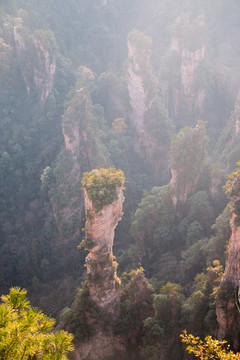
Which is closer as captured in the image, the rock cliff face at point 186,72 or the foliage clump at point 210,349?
the foliage clump at point 210,349

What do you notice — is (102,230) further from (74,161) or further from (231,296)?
(74,161)

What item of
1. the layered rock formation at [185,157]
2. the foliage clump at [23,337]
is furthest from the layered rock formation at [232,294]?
the layered rock formation at [185,157]

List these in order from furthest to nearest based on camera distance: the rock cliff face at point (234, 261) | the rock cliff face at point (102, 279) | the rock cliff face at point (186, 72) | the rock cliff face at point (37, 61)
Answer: the rock cliff face at point (186, 72)
the rock cliff face at point (37, 61)
the rock cliff face at point (102, 279)
the rock cliff face at point (234, 261)

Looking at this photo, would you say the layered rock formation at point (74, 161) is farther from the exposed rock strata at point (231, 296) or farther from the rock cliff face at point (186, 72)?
the exposed rock strata at point (231, 296)

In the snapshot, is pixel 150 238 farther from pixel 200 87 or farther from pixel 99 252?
pixel 200 87

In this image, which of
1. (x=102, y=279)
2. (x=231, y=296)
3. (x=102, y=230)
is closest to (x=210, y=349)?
(x=231, y=296)

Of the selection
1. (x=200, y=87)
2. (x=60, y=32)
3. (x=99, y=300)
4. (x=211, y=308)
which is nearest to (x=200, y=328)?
(x=211, y=308)

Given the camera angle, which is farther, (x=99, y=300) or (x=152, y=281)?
(x=152, y=281)
